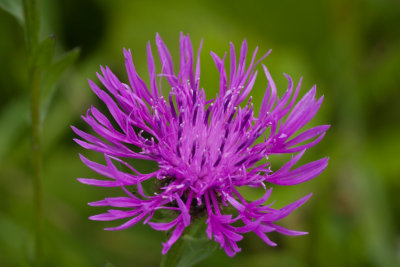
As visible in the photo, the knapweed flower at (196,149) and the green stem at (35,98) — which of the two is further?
the green stem at (35,98)

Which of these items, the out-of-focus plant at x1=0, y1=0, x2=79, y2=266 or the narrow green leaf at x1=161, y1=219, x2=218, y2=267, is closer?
the narrow green leaf at x1=161, y1=219, x2=218, y2=267

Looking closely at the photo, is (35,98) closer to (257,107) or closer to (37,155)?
(37,155)

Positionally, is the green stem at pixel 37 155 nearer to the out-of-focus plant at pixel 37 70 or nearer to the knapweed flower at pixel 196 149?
the out-of-focus plant at pixel 37 70

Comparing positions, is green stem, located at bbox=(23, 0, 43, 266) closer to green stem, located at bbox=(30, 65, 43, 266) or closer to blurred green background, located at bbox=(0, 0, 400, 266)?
green stem, located at bbox=(30, 65, 43, 266)

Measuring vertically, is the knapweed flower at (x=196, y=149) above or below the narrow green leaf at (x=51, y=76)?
below

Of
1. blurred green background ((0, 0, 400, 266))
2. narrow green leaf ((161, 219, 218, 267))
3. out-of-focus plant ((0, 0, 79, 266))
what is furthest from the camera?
blurred green background ((0, 0, 400, 266))

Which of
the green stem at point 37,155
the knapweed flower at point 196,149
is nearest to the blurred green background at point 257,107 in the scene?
A: the green stem at point 37,155

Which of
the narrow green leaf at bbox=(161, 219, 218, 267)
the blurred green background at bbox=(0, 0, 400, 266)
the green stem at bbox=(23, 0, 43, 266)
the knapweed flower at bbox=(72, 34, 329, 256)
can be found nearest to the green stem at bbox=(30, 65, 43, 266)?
the green stem at bbox=(23, 0, 43, 266)
